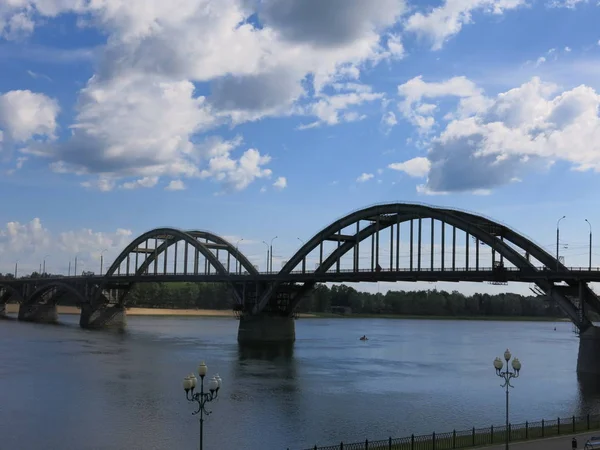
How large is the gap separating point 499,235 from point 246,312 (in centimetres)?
3980

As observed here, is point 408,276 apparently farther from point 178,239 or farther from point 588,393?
point 178,239

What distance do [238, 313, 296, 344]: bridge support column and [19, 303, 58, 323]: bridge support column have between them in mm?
67293

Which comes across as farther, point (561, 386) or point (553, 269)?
point (553, 269)

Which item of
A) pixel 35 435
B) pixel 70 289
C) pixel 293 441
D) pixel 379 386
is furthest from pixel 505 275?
pixel 70 289

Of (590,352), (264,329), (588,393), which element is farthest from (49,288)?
(588,393)

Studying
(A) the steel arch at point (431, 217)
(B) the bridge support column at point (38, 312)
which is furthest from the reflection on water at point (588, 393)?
(B) the bridge support column at point (38, 312)

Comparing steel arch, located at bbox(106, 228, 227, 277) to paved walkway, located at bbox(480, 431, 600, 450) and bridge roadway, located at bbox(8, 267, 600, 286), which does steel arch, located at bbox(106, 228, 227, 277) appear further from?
paved walkway, located at bbox(480, 431, 600, 450)

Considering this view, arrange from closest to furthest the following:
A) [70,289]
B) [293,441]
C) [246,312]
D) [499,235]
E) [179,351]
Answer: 1. [293,441]
2. [499,235]
3. [179,351]
4. [246,312]
5. [70,289]

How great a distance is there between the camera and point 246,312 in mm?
95562

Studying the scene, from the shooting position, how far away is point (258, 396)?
143ft

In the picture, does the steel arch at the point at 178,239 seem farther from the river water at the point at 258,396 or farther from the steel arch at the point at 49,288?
the river water at the point at 258,396

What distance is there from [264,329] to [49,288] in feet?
215

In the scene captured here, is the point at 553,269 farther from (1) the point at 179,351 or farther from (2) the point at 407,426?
(1) the point at 179,351

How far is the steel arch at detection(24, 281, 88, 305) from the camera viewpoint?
420 feet
